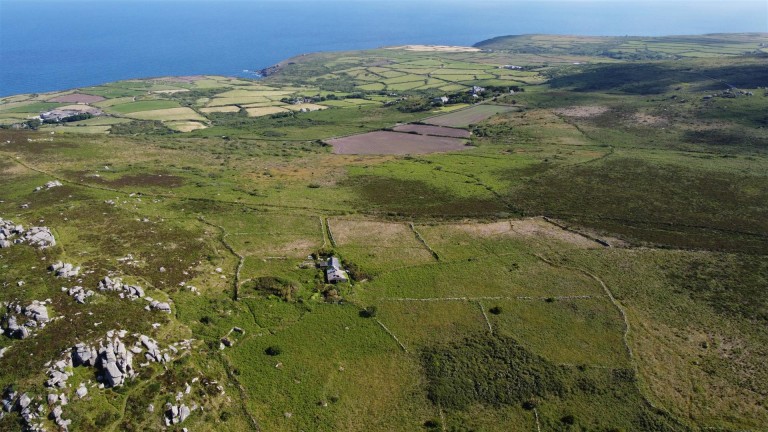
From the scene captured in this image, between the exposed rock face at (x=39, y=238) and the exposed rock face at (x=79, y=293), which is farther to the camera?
the exposed rock face at (x=39, y=238)

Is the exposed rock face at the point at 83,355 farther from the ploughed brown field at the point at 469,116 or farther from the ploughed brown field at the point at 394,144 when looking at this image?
the ploughed brown field at the point at 469,116

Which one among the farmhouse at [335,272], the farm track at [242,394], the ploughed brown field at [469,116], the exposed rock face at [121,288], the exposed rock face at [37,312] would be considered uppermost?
the ploughed brown field at [469,116]

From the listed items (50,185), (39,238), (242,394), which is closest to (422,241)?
(242,394)

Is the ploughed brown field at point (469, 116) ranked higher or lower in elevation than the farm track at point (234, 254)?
higher

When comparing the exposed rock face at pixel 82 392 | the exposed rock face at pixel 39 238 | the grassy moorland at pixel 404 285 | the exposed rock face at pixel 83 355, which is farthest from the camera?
the exposed rock face at pixel 39 238

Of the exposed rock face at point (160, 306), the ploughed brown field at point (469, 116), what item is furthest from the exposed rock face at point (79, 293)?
the ploughed brown field at point (469, 116)
